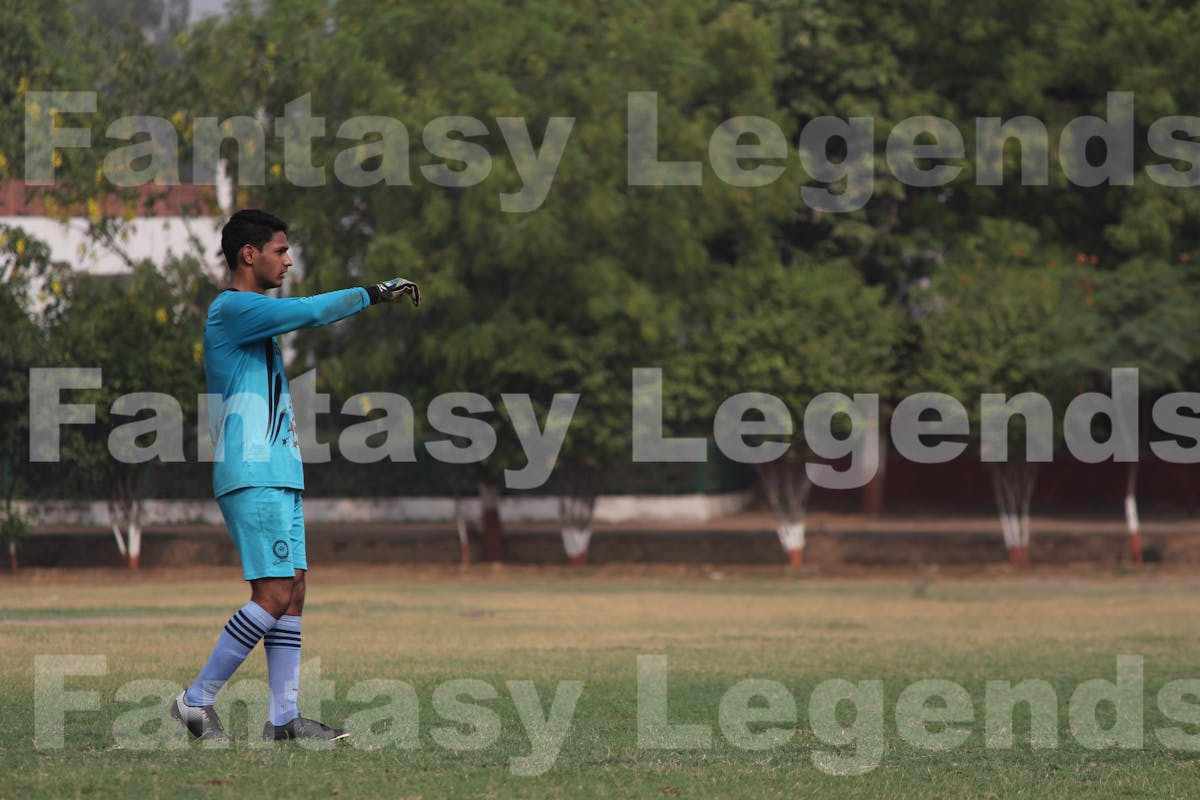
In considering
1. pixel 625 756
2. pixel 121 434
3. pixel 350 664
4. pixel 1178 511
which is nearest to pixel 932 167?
pixel 1178 511

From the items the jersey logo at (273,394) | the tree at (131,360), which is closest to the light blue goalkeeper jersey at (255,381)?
the jersey logo at (273,394)

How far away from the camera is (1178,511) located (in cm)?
4109

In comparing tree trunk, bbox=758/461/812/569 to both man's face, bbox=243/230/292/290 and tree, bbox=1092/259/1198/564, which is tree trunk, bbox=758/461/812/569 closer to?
tree, bbox=1092/259/1198/564

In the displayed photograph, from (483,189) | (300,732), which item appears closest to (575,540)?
(483,189)

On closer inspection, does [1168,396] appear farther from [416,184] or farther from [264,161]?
[264,161]

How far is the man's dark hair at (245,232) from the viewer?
8.41m

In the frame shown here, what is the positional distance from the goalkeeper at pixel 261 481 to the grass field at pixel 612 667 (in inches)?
11.8

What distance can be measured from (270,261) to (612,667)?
5.31m

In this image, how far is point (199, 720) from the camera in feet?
26.5

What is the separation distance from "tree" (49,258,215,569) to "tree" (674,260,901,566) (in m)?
7.50

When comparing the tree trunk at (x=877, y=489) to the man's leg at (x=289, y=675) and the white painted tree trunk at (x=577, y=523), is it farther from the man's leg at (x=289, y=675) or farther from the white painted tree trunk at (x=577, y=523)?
the man's leg at (x=289, y=675)

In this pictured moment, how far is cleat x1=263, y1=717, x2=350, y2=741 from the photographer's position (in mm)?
8234

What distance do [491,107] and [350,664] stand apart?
15.7m

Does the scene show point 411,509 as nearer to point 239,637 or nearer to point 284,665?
point 284,665
